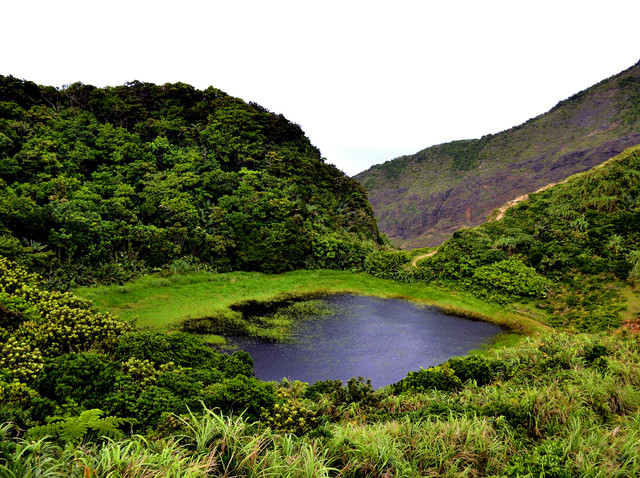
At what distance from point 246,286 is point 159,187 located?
36.9ft

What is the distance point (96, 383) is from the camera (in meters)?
7.56

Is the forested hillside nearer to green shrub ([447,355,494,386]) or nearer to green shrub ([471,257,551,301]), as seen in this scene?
green shrub ([471,257,551,301])

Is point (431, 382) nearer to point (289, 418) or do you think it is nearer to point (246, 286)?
point (289, 418)

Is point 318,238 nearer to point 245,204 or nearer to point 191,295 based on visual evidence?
point 245,204

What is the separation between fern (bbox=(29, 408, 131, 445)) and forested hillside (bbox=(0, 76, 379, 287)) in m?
15.1

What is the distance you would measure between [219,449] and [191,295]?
55.9 ft

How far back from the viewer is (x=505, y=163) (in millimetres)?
68188

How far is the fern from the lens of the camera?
5.43 m

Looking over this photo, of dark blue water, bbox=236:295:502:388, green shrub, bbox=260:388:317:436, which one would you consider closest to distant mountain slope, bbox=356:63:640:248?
dark blue water, bbox=236:295:502:388

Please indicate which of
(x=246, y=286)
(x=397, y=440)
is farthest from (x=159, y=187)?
(x=397, y=440)

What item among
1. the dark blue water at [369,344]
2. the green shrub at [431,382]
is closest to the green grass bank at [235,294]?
the dark blue water at [369,344]

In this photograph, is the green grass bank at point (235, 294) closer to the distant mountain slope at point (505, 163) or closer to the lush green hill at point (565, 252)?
the lush green hill at point (565, 252)

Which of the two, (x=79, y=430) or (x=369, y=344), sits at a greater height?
(x=79, y=430)

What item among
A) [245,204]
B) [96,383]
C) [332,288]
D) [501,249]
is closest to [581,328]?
[501,249]
